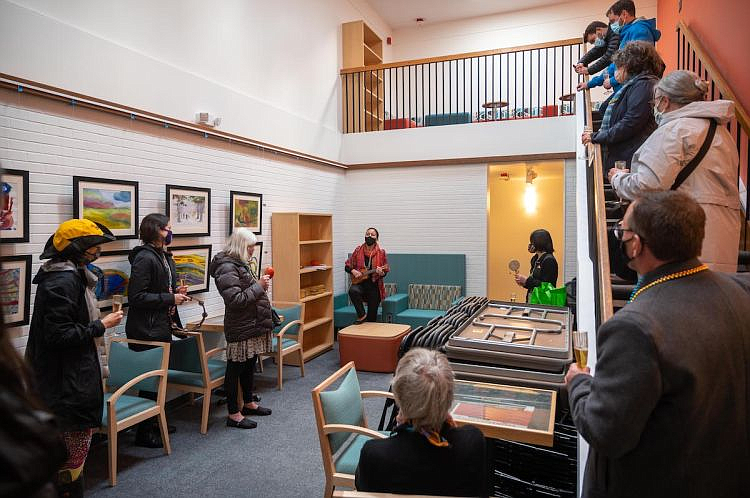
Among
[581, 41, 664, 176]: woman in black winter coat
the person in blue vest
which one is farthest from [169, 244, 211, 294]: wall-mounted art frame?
the person in blue vest

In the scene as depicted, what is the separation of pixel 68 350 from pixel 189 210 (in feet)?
8.69

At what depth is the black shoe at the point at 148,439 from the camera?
4031mm

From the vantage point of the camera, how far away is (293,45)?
23.8 feet

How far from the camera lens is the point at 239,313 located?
174 inches

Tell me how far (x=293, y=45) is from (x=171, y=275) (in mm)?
4441

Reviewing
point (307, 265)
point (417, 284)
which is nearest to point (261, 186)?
point (307, 265)

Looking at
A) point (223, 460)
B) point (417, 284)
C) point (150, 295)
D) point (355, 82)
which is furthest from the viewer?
point (355, 82)

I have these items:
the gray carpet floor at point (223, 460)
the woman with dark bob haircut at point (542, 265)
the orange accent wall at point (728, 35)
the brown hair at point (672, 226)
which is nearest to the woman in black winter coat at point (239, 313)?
the gray carpet floor at point (223, 460)

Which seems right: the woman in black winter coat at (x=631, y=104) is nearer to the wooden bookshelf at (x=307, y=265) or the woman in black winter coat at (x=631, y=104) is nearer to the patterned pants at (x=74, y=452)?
the patterned pants at (x=74, y=452)

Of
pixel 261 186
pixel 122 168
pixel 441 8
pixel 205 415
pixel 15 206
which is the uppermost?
pixel 441 8

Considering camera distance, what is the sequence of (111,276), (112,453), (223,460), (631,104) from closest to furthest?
(631,104) → (112,453) → (223,460) → (111,276)

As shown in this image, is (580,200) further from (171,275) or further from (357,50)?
(357,50)

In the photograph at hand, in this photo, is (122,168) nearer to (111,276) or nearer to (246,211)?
(111,276)

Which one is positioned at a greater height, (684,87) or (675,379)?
(684,87)
